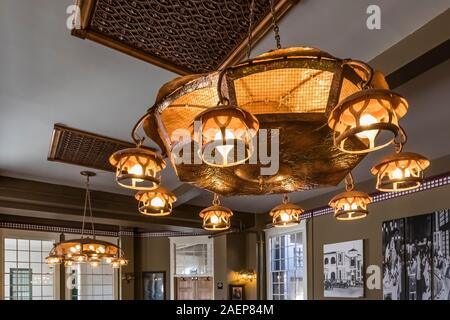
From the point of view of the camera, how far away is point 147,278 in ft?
39.2

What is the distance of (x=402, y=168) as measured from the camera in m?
2.79

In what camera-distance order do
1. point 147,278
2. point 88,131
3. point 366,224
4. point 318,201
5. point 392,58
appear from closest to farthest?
point 392,58 < point 88,131 < point 366,224 < point 318,201 < point 147,278

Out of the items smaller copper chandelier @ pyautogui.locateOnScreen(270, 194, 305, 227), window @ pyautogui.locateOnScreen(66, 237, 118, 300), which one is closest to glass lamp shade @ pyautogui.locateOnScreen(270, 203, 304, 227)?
smaller copper chandelier @ pyautogui.locateOnScreen(270, 194, 305, 227)

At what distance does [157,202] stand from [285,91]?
63.7 inches

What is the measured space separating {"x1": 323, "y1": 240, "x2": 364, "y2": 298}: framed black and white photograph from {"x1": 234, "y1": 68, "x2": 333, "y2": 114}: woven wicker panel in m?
6.45

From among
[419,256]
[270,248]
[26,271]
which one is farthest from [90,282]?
[419,256]

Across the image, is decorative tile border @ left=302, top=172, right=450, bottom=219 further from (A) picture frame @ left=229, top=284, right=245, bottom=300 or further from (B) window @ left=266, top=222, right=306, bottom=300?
(A) picture frame @ left=229, top=284, right=245, bottom=300

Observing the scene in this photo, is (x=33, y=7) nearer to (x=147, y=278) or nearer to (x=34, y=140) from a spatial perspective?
(x=34, y=140)

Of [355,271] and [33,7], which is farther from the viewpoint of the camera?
[355,271]

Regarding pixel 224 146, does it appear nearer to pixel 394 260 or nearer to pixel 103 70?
pixel 103 70

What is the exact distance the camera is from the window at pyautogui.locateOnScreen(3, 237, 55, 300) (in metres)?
9.77

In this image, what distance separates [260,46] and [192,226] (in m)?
7.16
